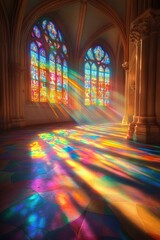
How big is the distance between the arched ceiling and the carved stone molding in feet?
22.1

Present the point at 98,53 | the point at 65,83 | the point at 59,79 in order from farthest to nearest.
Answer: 1. the point at 98,53
2. the point at 65,83
3. the point at 59,79

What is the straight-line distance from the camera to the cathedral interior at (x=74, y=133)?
1.81 metres

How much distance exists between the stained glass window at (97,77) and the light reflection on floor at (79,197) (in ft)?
44.3

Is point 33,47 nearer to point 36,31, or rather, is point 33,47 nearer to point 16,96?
point 36,31

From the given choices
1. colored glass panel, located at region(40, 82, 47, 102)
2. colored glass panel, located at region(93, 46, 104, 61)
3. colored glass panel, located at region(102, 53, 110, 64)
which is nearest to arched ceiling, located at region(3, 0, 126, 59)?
colored glass panel, located at region(93, 46, 104, 61)

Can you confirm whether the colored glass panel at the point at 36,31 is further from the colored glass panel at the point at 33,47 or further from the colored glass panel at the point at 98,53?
the colored glass panel at the point at 98,53

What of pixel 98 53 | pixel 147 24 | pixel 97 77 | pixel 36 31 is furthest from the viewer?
pixel 97 77

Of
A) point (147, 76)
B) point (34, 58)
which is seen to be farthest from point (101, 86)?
point (147, 76)

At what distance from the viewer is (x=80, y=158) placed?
391cm

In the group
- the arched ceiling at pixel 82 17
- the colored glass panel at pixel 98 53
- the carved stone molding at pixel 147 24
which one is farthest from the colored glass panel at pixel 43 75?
the carved stone molding at pixel 147 24

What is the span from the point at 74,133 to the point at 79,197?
5597 mm

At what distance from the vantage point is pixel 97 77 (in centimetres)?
1764

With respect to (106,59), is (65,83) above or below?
below

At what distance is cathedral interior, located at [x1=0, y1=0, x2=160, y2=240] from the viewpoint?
1812 mm
